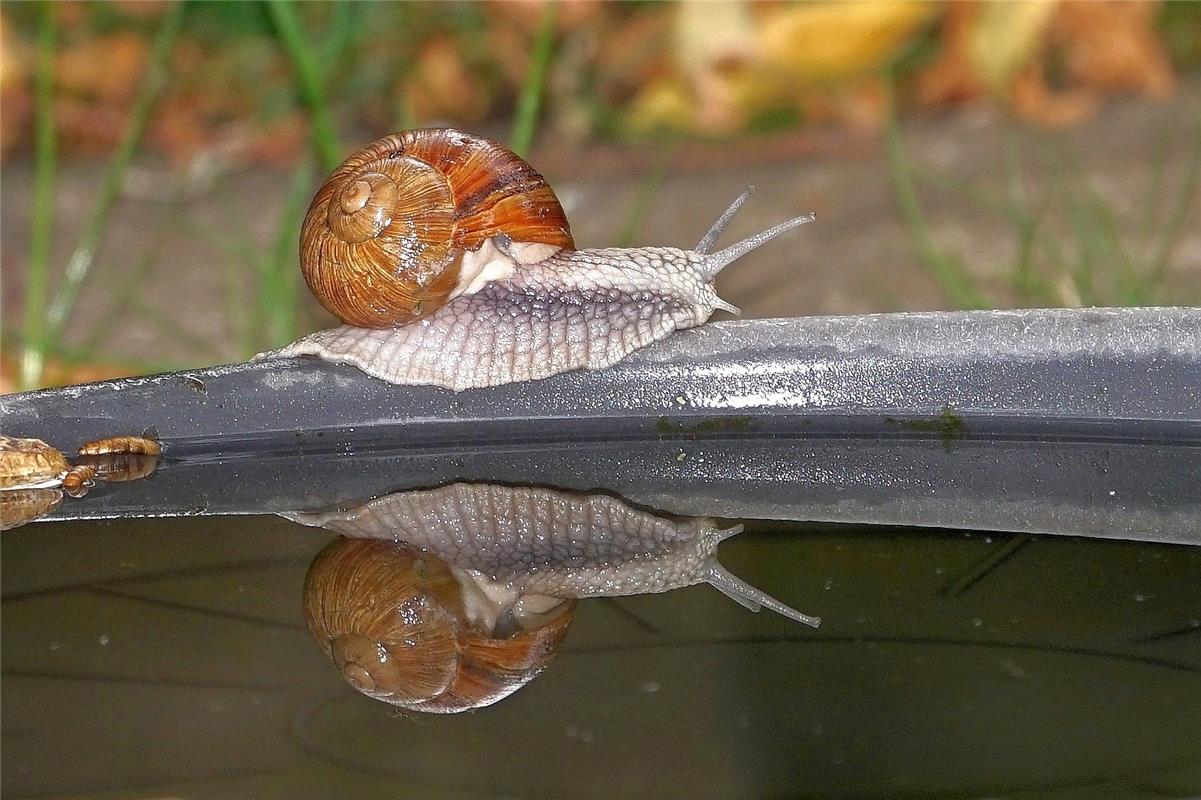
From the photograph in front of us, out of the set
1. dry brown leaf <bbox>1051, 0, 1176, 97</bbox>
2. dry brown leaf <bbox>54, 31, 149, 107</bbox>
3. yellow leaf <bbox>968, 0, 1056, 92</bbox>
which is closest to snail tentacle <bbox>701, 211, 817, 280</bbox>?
yellow leaf <bbox>968, 0, 1056, 92</bbox>

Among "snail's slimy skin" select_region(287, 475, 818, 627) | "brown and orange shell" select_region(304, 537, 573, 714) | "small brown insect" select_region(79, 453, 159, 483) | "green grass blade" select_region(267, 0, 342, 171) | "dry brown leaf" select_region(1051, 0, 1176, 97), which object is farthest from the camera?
"dry brown leaf" select_region(1051, 0, 1176, 97)

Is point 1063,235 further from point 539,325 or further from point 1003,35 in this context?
point 539,325

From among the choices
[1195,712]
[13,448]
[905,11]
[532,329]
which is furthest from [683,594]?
[905,11]

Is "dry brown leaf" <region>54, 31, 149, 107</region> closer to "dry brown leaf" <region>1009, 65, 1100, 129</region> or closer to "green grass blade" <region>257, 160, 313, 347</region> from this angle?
"green grass blade" <region>257, 160, 313, 347</region>

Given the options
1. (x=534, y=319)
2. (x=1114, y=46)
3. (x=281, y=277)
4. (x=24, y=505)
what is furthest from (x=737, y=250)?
(x=1114, y=46)

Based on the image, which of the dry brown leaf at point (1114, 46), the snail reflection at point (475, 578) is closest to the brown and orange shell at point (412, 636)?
the snail reflection at point (475, 578)

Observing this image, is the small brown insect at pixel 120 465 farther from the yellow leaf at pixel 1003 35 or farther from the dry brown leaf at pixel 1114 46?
the dry brown leaf at pixel 1114 46
